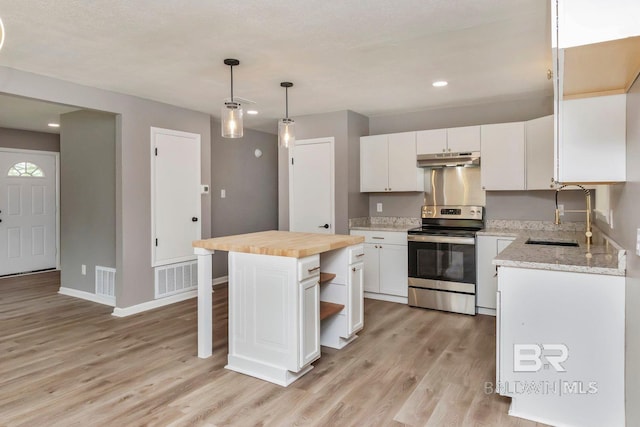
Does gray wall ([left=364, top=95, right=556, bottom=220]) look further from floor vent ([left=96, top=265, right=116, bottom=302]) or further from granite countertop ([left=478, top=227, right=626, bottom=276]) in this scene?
floor vent ([left=96, top=265, right=116, bottom=302])

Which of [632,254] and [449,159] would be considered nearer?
[632,254]

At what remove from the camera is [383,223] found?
17.7ft

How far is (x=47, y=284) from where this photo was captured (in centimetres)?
578

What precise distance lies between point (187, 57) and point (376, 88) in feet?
6.09

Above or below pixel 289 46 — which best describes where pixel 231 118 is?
below

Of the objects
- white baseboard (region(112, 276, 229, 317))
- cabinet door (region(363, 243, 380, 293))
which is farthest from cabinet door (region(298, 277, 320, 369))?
white baseboard (region(112, 276, 229, 317))

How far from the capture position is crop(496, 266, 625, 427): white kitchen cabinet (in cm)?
207

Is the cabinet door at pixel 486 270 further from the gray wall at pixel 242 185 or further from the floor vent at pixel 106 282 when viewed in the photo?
the floor vent at pixel 106 282

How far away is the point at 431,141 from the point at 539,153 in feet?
3.76

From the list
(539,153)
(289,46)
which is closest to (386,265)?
(539,153)

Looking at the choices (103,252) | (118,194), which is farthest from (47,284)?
(118,194)

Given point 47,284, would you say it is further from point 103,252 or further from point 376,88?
point 376,88

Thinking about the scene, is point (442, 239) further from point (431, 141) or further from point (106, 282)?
point (106, 282)

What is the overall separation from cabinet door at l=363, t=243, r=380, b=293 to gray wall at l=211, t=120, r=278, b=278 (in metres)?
2.18
